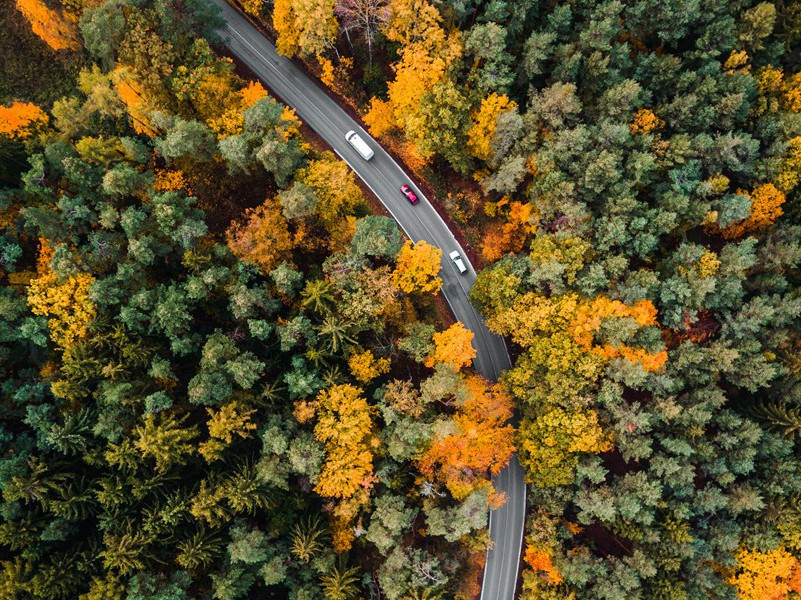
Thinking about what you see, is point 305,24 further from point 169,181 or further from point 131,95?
point 169,181

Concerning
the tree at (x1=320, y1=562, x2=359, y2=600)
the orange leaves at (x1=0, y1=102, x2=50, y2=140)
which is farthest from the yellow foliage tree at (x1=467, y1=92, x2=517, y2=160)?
→ the orange leaves at (x1=0, y1=102, x2=50, y2=140)

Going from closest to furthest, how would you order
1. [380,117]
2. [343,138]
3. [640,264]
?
1. [640,264]
2. [380,117]
3. [343,138]

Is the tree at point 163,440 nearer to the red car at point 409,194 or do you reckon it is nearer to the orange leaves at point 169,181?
the orange leaves at point 169,181

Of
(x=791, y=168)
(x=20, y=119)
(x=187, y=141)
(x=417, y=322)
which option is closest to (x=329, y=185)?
(x=187, y=141)

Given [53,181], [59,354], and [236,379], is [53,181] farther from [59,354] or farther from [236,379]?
[236,379]

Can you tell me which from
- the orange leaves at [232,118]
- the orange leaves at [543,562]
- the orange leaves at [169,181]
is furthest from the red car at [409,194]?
the orange leaves at [543,562]

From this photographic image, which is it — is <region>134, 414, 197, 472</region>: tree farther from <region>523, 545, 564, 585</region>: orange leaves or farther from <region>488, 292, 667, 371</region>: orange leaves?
<region>523, 545, 564, 585</region>: orange leaves
